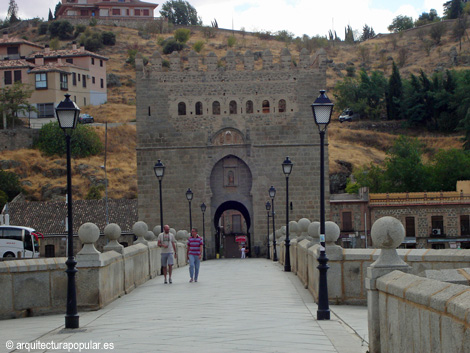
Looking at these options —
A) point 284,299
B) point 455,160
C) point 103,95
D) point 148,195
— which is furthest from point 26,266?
point 103,95

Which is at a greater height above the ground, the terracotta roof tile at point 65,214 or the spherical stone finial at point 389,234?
the spherical stone finial at point 389,234

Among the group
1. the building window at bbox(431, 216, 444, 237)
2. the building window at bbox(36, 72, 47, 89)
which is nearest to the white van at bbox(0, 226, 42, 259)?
the building window at bbox(431, 216, 444, 237)

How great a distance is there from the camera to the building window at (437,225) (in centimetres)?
5100

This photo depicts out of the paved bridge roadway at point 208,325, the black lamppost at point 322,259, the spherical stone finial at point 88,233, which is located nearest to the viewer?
the paved bridge roadway at point 208,325

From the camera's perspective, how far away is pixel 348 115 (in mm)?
83938

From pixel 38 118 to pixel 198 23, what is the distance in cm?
6397

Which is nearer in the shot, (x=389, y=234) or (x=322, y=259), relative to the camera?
(x=389, y=234)

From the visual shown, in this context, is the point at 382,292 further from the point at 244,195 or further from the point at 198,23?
the point at 198,23

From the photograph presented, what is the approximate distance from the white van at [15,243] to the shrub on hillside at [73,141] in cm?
2989

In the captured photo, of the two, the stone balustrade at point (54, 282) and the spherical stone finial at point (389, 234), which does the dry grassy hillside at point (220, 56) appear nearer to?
the stone balustrade at point (54, 282)

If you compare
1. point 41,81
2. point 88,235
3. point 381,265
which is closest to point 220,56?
point 41,81

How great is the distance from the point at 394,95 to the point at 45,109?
35.5m

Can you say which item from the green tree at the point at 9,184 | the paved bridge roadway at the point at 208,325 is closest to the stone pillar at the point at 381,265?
the paved bridge roadway at the point at 208,325

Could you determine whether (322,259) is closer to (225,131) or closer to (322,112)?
(322,112)
